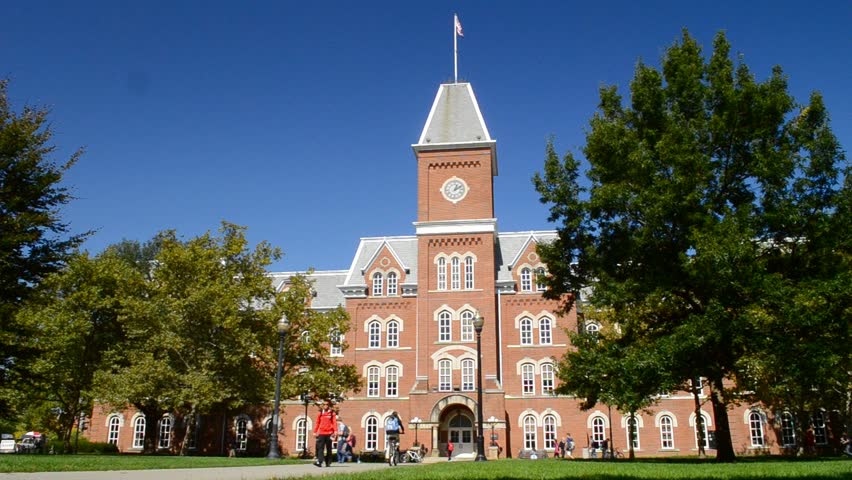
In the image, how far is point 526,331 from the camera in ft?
159

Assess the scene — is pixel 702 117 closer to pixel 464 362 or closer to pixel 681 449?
pixel 464 362

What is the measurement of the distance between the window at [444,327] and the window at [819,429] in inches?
984

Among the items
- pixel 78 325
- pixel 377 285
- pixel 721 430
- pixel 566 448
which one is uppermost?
pixel 377 285

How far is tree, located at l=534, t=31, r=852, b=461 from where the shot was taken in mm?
20547

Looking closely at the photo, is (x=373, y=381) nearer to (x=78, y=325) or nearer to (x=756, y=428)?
(x=78, y=325)

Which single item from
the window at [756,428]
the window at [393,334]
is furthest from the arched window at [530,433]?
the window at [756,428]

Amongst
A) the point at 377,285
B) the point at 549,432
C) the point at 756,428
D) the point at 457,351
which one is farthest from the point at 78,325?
the point at 756,428

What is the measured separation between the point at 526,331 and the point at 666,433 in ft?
38.0

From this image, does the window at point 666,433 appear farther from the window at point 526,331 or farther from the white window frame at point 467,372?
the white window frame at point 467,372

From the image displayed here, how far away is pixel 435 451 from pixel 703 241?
27.3m

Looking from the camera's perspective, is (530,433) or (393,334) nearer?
(530,433)

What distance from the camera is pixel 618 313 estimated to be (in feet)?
80.1

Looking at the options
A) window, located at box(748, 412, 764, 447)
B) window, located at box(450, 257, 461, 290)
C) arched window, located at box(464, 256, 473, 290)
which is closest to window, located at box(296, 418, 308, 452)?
window, located at box(450, 257, 461, 290)

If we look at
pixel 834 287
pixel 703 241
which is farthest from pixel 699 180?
pixel 834 287
